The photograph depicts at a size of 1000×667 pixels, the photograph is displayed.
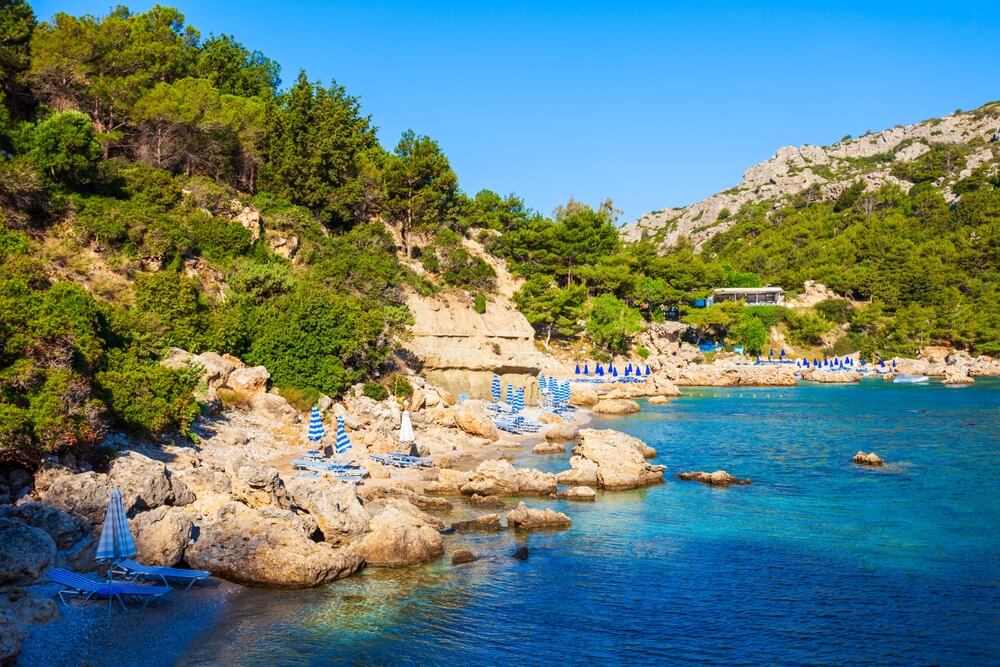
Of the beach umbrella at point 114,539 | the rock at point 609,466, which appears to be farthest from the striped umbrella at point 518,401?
the beach umbrella at point 114,539

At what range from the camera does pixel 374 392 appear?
3419 centimetres

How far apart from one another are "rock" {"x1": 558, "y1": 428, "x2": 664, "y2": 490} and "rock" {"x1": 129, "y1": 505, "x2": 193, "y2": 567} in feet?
44.8

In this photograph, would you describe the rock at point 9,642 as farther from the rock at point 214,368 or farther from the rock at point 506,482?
the rock at point 214,368

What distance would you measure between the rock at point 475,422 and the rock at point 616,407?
49.2ft

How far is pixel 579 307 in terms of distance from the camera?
6669 centimetres

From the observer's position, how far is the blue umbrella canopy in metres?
12.6

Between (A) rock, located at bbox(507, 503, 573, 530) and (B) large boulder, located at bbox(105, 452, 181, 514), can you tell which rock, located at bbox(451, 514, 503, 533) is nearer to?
(A) rock, located at bbox(507, 503, 573, 530)

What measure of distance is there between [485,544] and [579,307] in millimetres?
50132

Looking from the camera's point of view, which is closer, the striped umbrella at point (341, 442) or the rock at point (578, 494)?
the rock at point (578, 494)

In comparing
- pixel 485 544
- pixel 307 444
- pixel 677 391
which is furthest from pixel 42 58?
pixel 677 391

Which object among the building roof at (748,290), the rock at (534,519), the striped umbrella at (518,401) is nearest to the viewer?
the rock at (534,519)

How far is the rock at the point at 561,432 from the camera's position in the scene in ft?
115

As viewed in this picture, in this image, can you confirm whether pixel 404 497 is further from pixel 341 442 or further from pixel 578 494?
pixel 578 494

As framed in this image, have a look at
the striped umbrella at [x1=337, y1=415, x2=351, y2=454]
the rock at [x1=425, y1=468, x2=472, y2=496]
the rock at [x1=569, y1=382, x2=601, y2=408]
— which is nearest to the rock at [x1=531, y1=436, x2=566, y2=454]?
the rock at [x1=425, y1=468, x2=472, y2=496]
